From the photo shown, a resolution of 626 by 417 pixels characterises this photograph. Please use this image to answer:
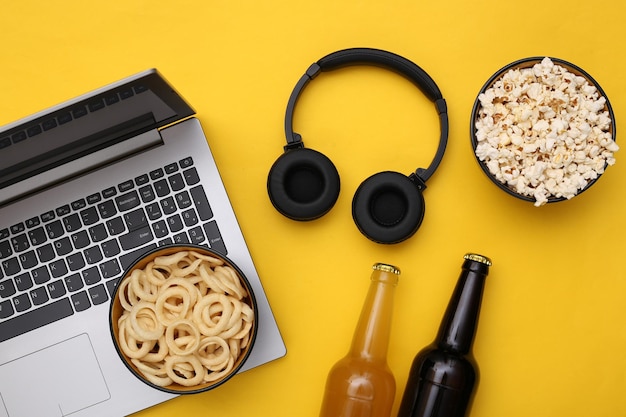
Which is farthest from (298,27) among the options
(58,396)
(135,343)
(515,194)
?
(58,396)

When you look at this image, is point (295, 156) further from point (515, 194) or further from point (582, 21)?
point (582, 21)

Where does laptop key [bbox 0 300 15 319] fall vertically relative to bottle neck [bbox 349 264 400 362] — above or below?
above

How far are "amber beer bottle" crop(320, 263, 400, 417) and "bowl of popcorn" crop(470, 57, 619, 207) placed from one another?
0.25m

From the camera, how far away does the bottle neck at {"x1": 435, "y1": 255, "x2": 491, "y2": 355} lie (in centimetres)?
91

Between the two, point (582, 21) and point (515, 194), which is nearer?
point (515, 194)

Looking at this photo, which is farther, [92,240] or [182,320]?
[92,240]

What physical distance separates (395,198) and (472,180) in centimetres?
15

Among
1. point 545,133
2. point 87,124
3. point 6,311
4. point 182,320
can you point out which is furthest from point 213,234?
point 545,133

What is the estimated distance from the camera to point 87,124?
2.72 ft

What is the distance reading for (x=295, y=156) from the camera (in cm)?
99

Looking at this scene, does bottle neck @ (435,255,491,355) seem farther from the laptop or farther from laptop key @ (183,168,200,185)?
laptop key @ (183,168,200,185)

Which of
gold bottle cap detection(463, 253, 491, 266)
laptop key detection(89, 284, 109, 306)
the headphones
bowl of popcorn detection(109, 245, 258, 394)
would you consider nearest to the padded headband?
the headphones

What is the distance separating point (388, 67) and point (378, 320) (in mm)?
436

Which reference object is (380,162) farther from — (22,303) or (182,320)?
(22,303)
